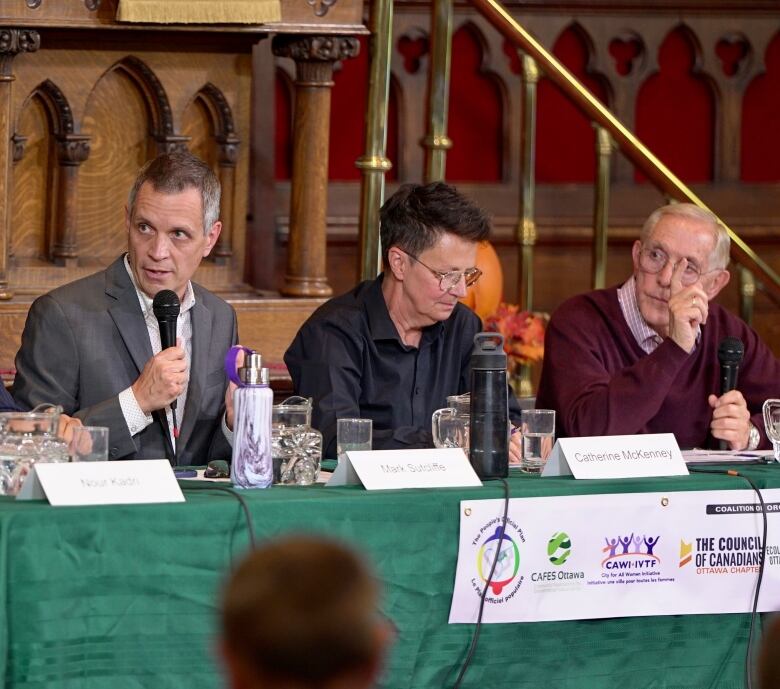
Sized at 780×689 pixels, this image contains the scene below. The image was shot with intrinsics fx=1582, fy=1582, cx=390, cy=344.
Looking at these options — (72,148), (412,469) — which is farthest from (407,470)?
(72,148)

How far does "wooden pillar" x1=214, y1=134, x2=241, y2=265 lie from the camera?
4.98 meters

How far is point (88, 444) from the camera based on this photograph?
270 centimetres

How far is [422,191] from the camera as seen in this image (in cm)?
374

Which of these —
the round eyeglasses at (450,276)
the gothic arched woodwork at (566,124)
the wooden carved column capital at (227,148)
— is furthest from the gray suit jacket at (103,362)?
the gothic arched woodwork at (566,124)

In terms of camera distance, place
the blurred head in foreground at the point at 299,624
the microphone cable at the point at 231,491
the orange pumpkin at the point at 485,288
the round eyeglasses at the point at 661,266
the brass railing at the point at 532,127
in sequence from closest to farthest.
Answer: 1. the blurred head in foreground at the point at 299,624
2. the microphone cable at the point at 231,491
3. the round eyeglasses at the point at 661,266
4. the brass railing at the point at 532,127
5. the orange pumpkin at the point at 485,288

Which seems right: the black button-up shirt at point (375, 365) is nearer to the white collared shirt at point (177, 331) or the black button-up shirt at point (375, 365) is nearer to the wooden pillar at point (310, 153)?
the white collared shirt at point (177, 331)

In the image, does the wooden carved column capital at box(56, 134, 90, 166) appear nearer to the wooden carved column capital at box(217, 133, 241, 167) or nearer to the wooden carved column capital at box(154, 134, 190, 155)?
the wooden carved column capital at box(154, 134, 190, 155)

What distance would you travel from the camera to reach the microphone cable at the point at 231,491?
8.43ft

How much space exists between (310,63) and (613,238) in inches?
76.1

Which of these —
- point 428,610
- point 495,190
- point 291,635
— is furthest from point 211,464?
point 495,190

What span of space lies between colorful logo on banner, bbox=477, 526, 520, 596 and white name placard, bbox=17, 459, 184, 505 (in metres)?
0.54

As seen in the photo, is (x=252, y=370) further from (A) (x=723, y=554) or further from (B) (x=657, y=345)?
(B) (x=657, y=345)

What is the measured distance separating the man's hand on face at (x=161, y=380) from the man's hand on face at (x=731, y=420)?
47.0 inches

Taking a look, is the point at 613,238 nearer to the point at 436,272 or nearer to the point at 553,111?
the point at 553,111
